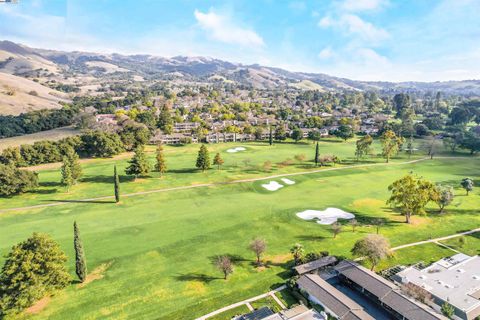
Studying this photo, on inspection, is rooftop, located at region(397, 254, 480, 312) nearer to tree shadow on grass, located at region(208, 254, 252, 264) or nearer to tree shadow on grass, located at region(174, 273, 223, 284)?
tree shadow on grass, located at region(208, 254, 252, 264)

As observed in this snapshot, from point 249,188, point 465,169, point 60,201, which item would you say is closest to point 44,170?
point 60,201

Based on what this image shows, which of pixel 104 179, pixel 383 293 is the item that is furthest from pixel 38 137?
pixel 383 293

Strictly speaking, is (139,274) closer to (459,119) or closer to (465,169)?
(465,169)

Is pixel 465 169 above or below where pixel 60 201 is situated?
above

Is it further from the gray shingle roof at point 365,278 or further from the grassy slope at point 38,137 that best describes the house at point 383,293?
the grassy slope at point 38,137

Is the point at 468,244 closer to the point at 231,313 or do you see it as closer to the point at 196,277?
the point at 231,313

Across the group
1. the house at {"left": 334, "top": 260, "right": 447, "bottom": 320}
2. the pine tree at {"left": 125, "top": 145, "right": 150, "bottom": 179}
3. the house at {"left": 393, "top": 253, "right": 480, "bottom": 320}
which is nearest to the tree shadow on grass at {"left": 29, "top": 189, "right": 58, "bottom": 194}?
the pine tree at {"left": 125, "top": 145, "right": 150, "bottom": 179}
